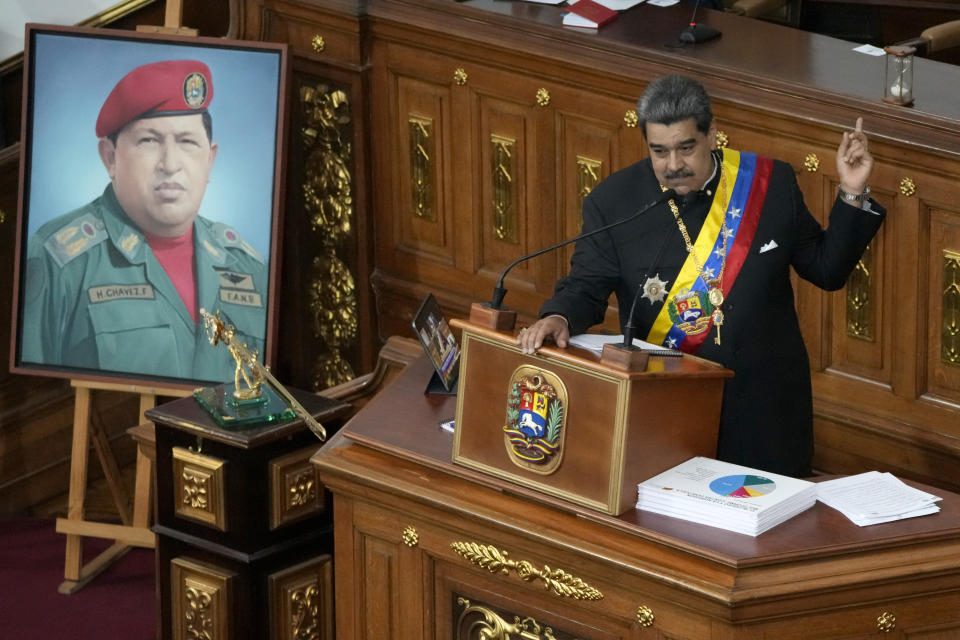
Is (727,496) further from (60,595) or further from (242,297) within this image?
(60,595)

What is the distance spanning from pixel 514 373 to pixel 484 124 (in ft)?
5.92

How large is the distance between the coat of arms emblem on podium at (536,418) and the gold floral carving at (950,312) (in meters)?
1.30

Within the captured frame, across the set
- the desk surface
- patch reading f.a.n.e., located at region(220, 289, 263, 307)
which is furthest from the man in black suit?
patch reading f.a.n.e., located at region(220, 289, 263, 307)

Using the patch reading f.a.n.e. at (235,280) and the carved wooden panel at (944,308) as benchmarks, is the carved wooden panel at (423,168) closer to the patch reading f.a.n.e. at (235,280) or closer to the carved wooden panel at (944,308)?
the patch reading f.a.n.e. at (235,280)

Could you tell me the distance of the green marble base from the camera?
12.8 feet

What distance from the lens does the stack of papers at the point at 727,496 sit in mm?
2879

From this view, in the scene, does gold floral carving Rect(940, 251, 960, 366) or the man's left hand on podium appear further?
gold floral carving Rect(940, 251, 960, 366)

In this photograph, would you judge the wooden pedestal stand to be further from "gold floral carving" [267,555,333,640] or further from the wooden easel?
"gold floral carving" [267,555,333,640]

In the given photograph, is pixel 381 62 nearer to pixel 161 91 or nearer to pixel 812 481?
pixel 161 91

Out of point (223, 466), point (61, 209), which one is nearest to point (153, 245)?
point (61, 209)

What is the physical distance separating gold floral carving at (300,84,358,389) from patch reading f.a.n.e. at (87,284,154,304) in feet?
1.68

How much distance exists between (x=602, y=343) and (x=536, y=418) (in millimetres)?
182

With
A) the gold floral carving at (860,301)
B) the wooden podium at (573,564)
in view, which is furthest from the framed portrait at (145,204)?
the gold floral carving at (860,301)

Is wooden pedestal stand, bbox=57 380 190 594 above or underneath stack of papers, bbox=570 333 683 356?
underneath
